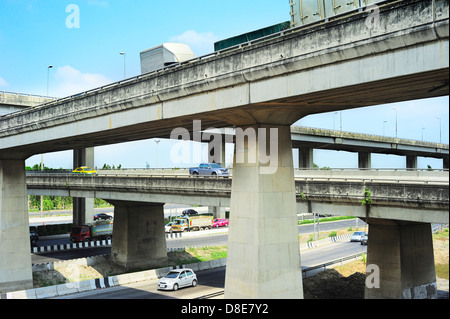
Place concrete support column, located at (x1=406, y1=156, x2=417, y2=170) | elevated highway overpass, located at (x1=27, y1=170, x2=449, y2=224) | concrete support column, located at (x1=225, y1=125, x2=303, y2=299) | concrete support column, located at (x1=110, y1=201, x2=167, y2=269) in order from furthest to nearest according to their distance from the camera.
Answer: concrete support column, located at (x1=406, y1=156, x2=417, y2=170)
concrete support column, located at (x1=110, y1=201, x2=167, y2=269)
elevated highway overpass, located at (x1=27, y1=170, x2=449, y2=224)
concrete support column, located at (x1=225, y1=125, x2=303, y2=299)

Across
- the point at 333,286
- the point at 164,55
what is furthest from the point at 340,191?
the point at 333,286

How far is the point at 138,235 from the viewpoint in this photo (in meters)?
41.8

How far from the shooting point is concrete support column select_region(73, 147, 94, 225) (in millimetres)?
61625

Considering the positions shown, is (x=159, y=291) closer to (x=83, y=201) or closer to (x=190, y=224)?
(x=190, y=224)

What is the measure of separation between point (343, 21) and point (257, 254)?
8.77 m

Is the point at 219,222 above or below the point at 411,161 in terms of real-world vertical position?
below

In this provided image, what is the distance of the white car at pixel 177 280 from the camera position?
32.6m

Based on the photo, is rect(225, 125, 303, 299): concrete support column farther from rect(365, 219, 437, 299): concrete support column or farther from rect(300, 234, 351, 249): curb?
rect(300, 234, 351, 249): curb

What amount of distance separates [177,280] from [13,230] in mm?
12603

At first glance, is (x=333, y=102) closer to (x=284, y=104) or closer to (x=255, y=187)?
(x=284, y=104)

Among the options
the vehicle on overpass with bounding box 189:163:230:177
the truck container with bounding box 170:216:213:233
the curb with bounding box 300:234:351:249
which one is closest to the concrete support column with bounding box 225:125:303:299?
the vehicle on overpass with bounding box 189:163:230:177

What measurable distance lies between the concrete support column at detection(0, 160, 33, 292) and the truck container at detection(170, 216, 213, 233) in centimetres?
2785
